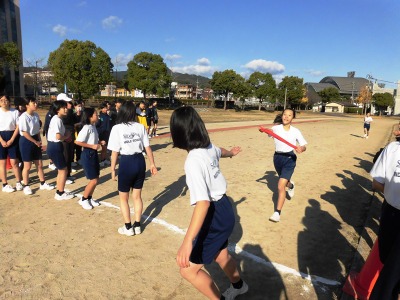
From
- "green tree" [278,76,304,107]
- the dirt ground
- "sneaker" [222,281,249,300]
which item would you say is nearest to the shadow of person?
the dirt ground

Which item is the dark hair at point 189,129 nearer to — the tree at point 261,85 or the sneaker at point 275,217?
the sneaker at point 275,217

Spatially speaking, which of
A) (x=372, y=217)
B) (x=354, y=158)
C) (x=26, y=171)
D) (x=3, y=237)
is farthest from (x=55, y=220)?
(x=354, y=158)

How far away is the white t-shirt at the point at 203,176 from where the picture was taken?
6.85ft

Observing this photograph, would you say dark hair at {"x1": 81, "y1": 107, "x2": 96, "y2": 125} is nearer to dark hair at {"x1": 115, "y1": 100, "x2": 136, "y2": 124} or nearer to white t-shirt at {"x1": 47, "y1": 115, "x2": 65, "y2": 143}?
white t-shirt at {"x1": 47, "y1": 115, "x2": 65, "y2": 143}

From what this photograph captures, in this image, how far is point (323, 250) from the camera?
12.8ft

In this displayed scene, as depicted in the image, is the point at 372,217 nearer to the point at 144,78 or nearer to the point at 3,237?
the point at 3,237

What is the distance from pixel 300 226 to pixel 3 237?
4429mm

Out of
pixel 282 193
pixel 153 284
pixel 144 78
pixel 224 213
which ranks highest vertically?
pixel 144 78

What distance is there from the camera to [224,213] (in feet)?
7.82

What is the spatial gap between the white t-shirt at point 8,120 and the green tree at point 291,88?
196ft

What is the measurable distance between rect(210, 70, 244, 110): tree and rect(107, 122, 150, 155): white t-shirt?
47.1m

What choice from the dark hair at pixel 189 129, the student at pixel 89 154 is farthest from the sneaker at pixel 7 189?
the dark hair at pixel 189 129

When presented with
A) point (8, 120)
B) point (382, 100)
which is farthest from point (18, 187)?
point (382, 100)

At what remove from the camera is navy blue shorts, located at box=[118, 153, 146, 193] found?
3.98 m
